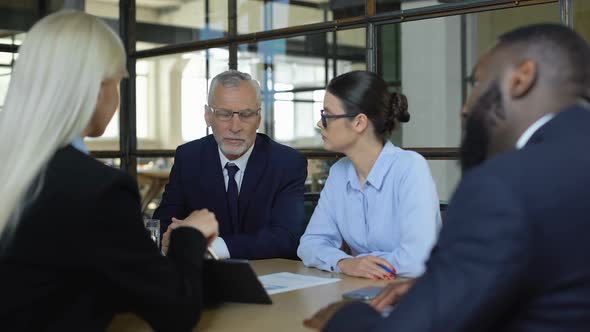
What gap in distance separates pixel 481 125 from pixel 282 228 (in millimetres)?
1859

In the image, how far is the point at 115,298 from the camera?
1.49 m

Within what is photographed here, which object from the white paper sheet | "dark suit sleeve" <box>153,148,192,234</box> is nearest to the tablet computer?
the white paper sheet

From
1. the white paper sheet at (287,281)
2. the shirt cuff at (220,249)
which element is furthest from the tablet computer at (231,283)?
the shirt cuff at (220,249)

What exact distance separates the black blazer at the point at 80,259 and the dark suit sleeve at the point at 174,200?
1745 millimetres

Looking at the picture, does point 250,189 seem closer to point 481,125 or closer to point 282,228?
point 282,228

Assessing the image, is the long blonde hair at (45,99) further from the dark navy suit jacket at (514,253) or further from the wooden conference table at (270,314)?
the dark navy suit jacket at (514,253)

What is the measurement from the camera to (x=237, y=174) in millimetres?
3217

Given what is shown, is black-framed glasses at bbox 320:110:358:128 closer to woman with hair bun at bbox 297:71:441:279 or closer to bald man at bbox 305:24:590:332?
woman with hair bun at bbox 297:71:441:279

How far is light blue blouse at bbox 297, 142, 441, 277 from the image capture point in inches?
94.0

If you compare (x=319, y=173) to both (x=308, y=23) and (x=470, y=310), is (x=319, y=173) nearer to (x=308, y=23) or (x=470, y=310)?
(x=308, y=23)

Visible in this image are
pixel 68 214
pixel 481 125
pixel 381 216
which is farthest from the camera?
pixel 381 216

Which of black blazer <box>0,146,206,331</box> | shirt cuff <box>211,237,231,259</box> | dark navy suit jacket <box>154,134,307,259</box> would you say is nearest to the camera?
black blazer <box>0,146,206,331</box>

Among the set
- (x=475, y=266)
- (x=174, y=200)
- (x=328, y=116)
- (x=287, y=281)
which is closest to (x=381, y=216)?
(x=328, y=116)

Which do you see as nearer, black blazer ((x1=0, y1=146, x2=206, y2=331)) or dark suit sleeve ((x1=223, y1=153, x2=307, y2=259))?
black blazer ((x1=0, y1=146, x2=206, y2=331))
